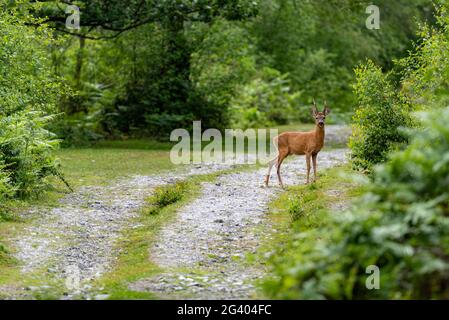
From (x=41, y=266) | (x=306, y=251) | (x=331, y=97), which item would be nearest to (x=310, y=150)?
(x=41, y=266)

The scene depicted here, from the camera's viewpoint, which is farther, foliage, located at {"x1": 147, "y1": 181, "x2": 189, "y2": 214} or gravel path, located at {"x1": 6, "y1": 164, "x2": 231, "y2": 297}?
foliage, located at {"x1": 147, "y1": 181, "x2": 189, "y2": 214}

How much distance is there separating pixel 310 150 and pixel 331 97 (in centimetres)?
2472

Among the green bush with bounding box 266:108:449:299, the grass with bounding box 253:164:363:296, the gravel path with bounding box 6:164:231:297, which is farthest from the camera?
the grass with bounding box 253:164:363:296

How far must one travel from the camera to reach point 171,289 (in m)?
9.68

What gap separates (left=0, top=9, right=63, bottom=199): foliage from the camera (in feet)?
48.7

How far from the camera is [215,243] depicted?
12.3 m

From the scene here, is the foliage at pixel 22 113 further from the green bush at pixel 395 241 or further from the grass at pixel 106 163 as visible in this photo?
the green bush at pixel 395 241

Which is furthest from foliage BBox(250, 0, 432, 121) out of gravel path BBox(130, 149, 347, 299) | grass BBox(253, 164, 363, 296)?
gravel path BBox(130, 149, 347, 299)

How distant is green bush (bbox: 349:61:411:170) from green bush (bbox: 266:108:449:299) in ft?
24.0

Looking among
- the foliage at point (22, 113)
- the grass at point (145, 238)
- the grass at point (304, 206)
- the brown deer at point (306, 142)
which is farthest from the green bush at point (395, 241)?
the brown deer at point (306, 142)

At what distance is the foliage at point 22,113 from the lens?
48.7 feet

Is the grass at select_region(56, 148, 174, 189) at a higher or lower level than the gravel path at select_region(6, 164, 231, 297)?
higher

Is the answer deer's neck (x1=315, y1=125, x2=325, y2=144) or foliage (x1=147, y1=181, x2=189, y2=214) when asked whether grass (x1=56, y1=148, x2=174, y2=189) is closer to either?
foliage (x1=147, y1=181, x2=189, y2=214)
